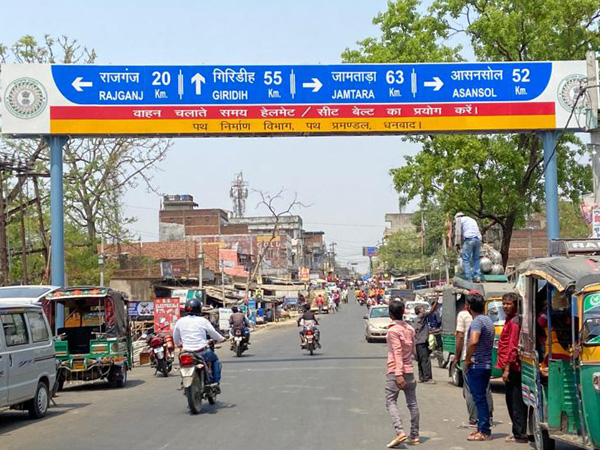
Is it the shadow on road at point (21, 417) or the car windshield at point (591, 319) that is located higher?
the car windshield at point (591, 319)

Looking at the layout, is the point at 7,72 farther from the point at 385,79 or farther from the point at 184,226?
the point at 184,226

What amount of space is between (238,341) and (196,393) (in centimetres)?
1372

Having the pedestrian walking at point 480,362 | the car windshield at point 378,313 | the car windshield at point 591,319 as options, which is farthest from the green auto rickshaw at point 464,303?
the car windshield at point 378,313

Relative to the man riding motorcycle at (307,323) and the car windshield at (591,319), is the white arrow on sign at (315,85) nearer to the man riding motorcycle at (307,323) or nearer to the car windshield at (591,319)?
the man riding motorcycle at (307,323)

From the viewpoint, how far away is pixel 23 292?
1961 cm

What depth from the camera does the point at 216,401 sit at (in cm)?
1459

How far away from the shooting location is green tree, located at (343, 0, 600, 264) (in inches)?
1088

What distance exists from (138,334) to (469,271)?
71.6 ft

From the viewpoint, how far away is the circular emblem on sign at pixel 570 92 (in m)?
22.2

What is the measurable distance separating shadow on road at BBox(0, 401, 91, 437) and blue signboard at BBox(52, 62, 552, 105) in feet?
29.6

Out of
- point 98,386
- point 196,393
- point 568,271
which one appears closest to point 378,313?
point 98,386

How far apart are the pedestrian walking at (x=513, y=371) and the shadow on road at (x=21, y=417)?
7.11 m

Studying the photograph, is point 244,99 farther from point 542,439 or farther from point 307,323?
point 542,439

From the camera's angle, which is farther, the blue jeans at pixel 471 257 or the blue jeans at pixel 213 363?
the blue jeans at pixel 471 257
